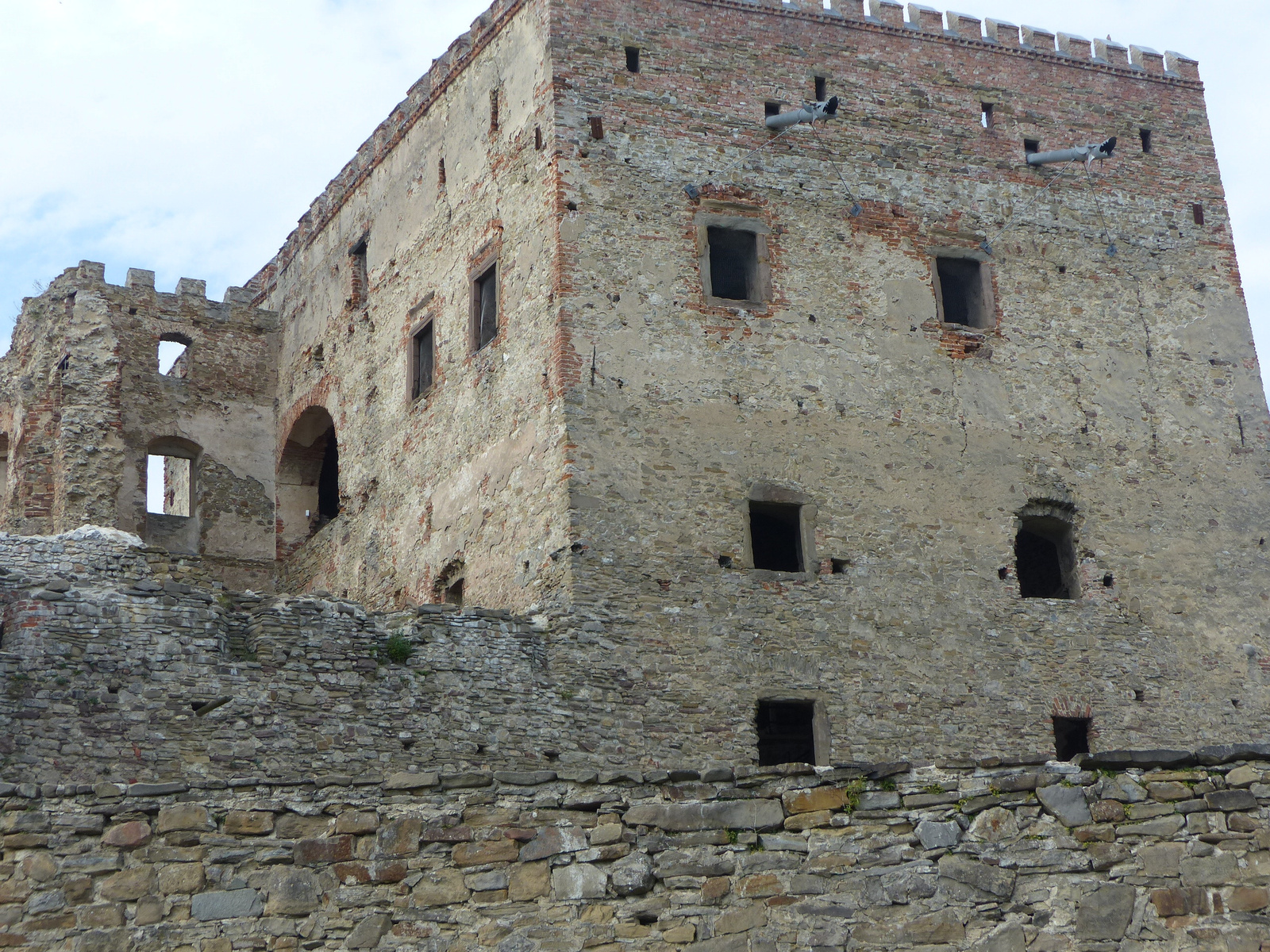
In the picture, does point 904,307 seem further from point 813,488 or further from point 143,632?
point 143,632

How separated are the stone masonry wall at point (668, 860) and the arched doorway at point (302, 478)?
1486 centimetres

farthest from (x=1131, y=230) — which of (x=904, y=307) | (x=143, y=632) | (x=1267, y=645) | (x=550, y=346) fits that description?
(x=143, y=632)

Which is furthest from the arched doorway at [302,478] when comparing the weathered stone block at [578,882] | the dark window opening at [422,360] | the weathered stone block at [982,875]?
the weathered stone block at [982,875]

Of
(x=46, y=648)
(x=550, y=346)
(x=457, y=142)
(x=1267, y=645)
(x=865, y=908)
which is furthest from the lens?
(x=457, y=142)

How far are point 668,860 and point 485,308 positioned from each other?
11.3m

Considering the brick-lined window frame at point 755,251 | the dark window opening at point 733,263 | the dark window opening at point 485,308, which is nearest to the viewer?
the brick-lined window frame at point 755,251

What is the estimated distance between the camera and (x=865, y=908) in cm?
914

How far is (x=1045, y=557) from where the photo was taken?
20141 millimetres

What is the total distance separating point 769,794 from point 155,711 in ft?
24.3

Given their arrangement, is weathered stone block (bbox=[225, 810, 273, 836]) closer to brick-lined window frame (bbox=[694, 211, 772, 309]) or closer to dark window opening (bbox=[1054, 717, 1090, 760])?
brick-lined window frame (bbox=[694, 211, 772, 309])

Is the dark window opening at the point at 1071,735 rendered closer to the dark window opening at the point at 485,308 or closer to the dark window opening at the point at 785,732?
the dark window opening at the point at 785,732

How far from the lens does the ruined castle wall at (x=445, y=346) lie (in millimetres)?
18219

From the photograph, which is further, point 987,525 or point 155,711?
point 987,525

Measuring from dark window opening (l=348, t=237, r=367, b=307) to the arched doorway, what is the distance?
70.8 inches
